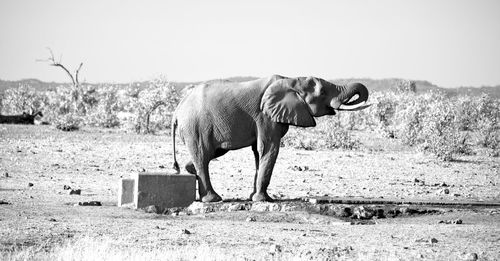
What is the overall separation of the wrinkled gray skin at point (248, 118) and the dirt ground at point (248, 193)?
126 centimetres

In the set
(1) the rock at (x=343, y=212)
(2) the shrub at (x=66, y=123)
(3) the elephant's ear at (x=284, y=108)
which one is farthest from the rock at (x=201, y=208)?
(2) the shrub at (x=66, y=123)

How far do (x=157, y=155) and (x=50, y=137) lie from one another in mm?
5642

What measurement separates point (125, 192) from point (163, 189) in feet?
2.71

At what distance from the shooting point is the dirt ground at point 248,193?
44.1ft

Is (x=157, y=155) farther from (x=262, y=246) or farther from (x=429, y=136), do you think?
(x=262, y=246)

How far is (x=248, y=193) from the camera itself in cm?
2145

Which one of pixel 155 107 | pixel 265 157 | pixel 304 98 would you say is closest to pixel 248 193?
pixel 265 157

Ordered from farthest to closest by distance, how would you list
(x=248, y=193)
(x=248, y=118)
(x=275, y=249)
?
(x=248, y=193) < (x=248, y=118) < (x=275, y=249)

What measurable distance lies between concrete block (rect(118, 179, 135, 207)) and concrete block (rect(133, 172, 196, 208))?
32 centimetres

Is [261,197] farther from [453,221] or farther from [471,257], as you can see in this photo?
[471,257]

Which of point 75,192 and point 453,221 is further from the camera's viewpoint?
point 75,192

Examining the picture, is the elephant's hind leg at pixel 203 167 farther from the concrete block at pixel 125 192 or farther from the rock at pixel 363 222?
the rock at pixel 363 222

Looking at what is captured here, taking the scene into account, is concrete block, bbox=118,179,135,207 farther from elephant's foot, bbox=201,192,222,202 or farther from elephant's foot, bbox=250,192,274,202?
elephant's foot, bbox=250,192,274,202

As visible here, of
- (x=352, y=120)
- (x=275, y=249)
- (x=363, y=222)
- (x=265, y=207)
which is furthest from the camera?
(x=352, y=120)
